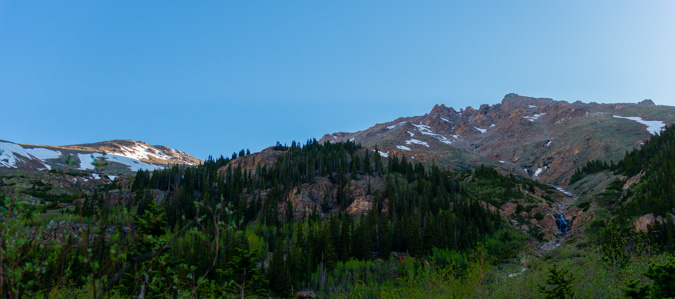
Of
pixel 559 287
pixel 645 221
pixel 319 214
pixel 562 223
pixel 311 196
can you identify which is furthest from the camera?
pixel 311 196

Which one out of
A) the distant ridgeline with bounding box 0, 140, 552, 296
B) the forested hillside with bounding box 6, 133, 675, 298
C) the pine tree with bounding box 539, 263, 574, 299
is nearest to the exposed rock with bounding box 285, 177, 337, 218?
the distant ridgeline with bounding box 0, 140, 552, 296

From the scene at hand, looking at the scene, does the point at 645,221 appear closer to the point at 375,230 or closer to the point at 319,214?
the point at 375,230

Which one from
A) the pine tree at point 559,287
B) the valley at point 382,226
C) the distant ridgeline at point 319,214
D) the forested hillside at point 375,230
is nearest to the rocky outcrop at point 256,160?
the valley at point 382,226

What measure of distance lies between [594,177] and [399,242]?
102 metres

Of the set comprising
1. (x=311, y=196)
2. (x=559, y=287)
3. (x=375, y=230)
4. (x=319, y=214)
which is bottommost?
(x=375, y=230)

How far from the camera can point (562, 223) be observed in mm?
98062

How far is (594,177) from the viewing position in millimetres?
140250

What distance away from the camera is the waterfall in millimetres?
94850

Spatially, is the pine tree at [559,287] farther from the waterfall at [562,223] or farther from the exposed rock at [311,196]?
the exposed rock at [311,196]

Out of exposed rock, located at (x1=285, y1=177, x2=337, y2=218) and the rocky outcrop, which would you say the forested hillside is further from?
the rocky outcrop

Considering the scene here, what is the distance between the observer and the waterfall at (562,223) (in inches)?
3734

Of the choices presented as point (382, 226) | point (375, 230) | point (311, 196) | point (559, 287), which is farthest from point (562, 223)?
point (559, 287)

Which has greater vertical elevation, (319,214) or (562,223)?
(319,214)

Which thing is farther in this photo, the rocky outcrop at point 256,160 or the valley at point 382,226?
the rocky outcrop at point 256,160
